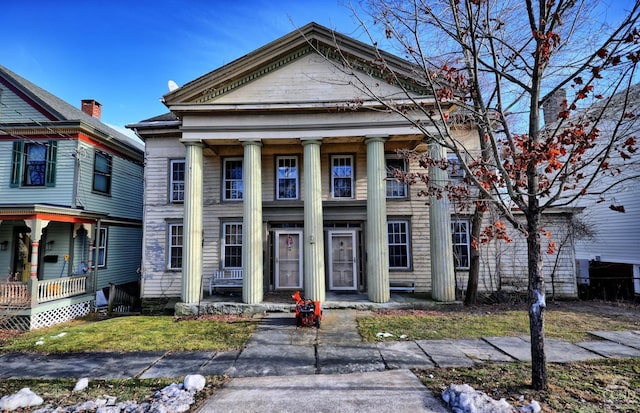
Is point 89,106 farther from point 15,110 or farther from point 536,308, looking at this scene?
point 536,308

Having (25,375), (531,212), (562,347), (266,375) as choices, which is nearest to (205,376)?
(266,375)

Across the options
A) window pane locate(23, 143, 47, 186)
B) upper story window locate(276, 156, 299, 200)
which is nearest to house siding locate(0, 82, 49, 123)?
window pane locate(23, 143, 47, 186)

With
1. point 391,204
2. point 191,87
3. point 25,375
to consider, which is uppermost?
point 191,87

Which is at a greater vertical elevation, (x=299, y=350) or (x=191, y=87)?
(x=191, y=87)

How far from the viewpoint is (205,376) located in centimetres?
535

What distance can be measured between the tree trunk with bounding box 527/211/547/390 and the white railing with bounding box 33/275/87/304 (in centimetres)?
1270

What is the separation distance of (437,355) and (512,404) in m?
1.97

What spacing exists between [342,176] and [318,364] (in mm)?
7658

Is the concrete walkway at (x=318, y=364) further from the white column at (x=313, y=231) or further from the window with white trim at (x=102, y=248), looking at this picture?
the window with white trim at (x=102, y=248)

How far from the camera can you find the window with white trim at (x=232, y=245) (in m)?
12.2

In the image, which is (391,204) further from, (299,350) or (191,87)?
(191,87)

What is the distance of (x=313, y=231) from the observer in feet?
33.0

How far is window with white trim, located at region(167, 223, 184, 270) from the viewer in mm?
12352

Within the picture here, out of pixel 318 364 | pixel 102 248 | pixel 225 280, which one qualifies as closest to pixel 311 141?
pixel 225 280
